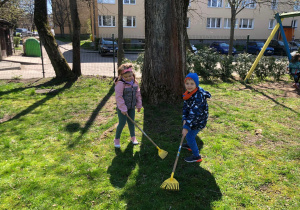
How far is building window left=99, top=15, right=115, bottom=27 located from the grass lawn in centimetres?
2564

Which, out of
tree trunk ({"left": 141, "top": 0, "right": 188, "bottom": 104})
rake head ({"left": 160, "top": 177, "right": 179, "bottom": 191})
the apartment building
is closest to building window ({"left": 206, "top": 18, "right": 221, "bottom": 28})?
the apartment building

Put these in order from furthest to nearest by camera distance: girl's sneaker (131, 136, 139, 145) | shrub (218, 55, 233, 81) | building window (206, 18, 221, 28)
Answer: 1. building window (206, 18, 221, 28)
2. shrub (218, 55, 233, 81)
3. girl's sneaker (131, 136, 139, 145)

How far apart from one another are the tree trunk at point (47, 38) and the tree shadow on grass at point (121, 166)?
6.53 m

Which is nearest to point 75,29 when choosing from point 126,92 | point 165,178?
point 126,92

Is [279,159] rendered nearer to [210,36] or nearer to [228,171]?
[228,171]

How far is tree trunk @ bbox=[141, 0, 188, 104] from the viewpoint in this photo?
614 centimetres

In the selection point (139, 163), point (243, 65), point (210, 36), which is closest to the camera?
point (139, 163)

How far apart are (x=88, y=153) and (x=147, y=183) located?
1.41m

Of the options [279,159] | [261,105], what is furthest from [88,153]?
[261,105]

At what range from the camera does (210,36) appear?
3400cm

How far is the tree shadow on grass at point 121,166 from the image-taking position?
3631 millimetres

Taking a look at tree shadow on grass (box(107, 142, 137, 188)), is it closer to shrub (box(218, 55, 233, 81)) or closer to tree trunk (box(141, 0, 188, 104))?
tree trunk (box(141, 0, 188, 104))

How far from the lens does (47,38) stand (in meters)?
9.58

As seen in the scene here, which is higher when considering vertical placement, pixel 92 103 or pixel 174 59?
pixel 174 59
